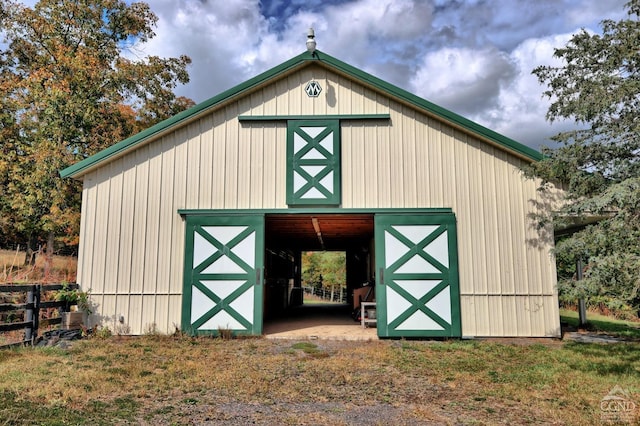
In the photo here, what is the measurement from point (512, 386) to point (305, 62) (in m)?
6.95

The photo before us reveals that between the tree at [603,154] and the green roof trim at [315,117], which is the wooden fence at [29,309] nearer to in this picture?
the green roof trim at [315,117]

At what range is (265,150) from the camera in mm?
8883

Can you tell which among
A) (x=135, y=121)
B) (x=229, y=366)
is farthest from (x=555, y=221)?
(x=135, y=121)

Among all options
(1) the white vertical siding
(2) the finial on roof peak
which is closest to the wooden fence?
(1) the white vertical siding

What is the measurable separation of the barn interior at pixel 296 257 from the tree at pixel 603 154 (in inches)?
150

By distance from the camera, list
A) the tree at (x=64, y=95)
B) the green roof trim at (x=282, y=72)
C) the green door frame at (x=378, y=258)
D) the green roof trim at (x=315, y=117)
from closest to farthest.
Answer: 1. the green door frame at (x=378, y=258)
2. the green roof trim at (x=282, y=72)
3. the green roof trim at (x=315, y=117)
4. the tree at (x=64, y=95)

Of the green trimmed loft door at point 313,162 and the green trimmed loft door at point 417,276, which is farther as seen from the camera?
the green trimmed loft door at point 313,162

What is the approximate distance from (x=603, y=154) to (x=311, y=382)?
581 centimetres

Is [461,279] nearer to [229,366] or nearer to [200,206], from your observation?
[229,366]

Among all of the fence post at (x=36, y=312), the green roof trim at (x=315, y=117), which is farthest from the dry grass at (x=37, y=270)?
the green roof trim at (x=315, y=117)

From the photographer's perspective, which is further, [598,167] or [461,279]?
[461,279]

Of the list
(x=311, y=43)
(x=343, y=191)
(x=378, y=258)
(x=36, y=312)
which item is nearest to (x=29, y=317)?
(x=36, y=312)

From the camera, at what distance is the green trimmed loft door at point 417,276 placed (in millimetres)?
Answer: 8312

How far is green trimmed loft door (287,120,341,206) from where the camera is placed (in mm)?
8695
